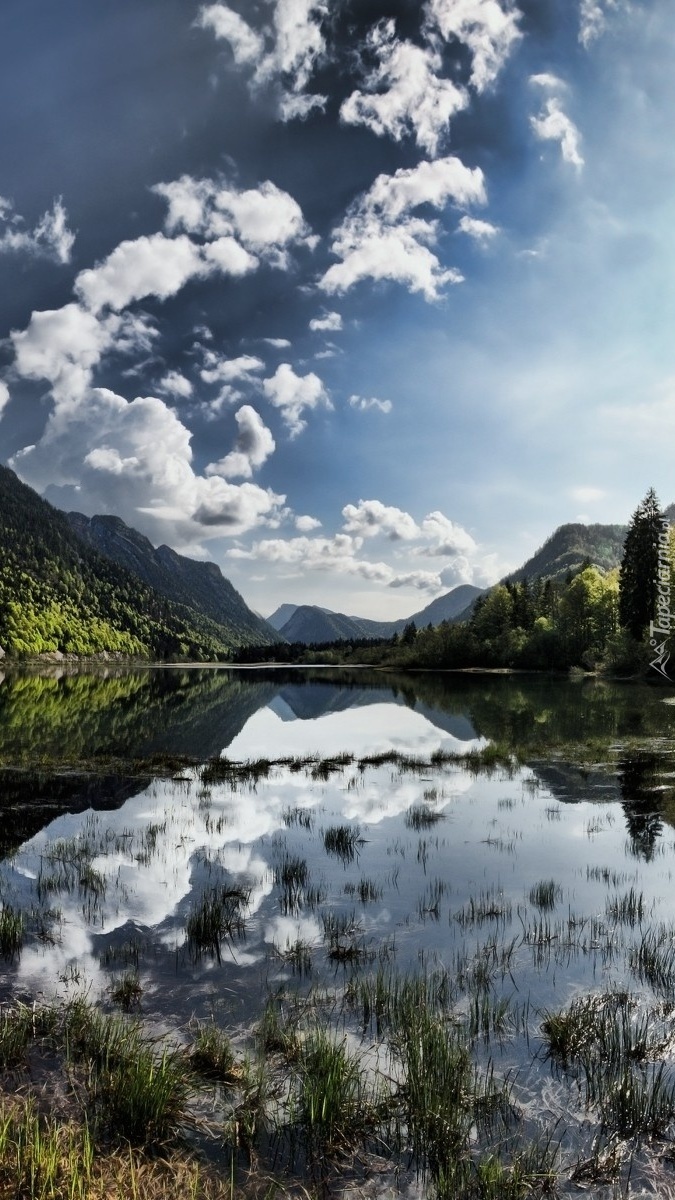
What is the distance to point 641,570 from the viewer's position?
116 meters

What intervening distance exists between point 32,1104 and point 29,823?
1715 cm

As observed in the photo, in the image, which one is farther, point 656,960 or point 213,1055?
point 656,960

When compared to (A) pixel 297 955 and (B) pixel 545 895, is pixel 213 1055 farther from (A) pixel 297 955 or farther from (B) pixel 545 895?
(B) pixel 545 895

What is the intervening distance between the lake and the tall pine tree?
8646cm

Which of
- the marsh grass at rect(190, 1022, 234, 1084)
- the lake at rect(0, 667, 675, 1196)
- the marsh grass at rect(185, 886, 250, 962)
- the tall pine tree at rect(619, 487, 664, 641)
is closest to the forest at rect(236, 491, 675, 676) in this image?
the tall pine tree at rect(619, 487, 664, 641)

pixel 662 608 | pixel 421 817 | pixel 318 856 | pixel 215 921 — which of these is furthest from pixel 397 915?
pixel 662 608

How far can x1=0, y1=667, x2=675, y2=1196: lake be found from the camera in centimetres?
779

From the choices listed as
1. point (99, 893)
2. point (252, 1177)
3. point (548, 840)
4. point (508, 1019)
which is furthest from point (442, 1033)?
point (548, 840)

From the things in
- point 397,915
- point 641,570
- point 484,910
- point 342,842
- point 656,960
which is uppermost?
point 641,570

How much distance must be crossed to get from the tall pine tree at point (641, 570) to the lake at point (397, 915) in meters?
86.5

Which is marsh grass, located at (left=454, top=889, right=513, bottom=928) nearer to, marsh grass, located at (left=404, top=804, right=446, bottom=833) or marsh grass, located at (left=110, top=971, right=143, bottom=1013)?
marsh grass, located at (left=404, top=804, right=446, bottom=833)

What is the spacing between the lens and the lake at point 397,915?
7785mm

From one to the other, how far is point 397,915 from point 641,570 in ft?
383

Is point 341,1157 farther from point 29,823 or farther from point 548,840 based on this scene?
point 29,823
